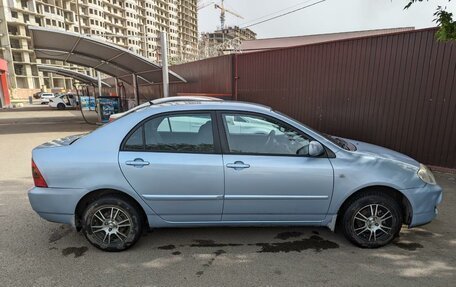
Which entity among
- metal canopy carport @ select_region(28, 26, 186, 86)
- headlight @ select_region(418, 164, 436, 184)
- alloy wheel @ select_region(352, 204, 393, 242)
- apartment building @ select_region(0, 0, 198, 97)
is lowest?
alloy wheel @ select_region(352, 204, 393, 242)

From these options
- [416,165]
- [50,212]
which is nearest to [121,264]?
[50,212]

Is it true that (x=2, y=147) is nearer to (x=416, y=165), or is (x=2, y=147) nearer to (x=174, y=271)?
(x=174, y=271)

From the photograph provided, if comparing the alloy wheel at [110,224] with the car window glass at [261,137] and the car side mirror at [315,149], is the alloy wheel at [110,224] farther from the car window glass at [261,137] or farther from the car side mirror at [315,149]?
the car side mirror at [315,149]

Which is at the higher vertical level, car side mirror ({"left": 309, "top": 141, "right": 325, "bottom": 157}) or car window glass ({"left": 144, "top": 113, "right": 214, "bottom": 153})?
car window glass ({"left": 144, "top": 113, "right": 214, "bottom": 153})

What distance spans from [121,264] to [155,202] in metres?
0.68

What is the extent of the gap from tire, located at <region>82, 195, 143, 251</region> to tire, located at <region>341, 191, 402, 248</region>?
225 centimetres

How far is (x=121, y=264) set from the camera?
303 cm

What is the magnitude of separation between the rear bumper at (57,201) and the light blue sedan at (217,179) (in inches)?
0.4

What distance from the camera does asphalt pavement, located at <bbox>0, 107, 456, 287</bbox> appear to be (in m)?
2.79

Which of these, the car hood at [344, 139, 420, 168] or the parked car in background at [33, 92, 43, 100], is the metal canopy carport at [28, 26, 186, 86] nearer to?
the car hood at [344, 139, 420, 168]

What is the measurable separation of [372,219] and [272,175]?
120cm

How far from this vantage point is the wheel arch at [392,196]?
3230 millimetres

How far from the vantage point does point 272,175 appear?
10.2ft

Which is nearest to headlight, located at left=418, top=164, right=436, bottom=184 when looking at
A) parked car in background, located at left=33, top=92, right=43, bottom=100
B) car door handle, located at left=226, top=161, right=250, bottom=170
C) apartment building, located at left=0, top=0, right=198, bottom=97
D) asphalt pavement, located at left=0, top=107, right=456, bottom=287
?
asphalt pavement, located at left=0, top=107, right=456, bottom=287
